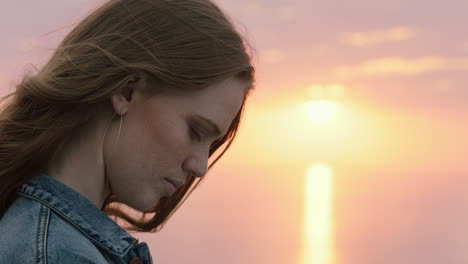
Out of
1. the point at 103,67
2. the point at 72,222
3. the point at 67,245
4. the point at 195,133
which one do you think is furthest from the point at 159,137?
the point at 67,245

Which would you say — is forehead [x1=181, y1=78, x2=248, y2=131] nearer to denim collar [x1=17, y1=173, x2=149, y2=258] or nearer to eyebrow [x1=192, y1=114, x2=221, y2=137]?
eyebrow [x1=192, y1=114, x2=221, y2=137]

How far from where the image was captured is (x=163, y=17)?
7.56ft

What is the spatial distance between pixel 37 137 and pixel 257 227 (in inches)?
2849

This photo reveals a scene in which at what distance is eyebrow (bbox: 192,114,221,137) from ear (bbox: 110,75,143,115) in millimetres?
193

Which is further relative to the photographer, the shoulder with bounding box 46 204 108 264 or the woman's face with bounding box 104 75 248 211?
the woman's face with bounding box 104 75 248 211

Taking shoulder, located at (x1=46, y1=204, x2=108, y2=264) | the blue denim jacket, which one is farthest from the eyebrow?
shoulder, located at (x1=46, y1=204, x2=108, y2=264)

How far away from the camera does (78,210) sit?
2.11 m

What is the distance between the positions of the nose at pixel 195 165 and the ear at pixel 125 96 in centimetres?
29

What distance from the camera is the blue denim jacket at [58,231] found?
6.25 feet

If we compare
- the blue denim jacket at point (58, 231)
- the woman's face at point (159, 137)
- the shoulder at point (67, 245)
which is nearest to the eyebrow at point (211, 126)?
the woman's face at point (159, 137)

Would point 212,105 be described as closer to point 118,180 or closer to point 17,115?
point 118,180

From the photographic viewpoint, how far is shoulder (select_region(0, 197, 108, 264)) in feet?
6.21

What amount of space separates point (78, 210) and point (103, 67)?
1.34ft

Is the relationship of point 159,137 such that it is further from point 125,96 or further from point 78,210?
point 78,210
